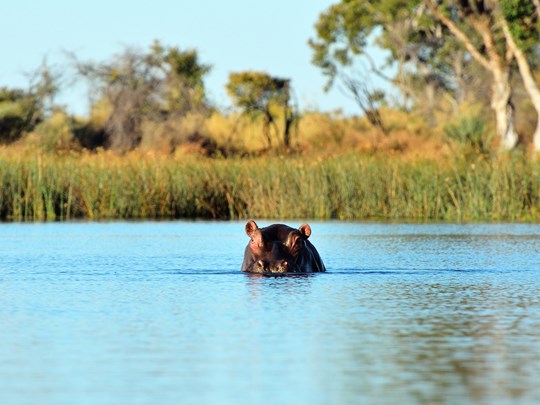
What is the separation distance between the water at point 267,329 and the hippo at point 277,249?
0.48 ft

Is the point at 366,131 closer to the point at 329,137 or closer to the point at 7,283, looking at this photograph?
the point at 329,137

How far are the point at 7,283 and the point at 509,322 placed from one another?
378cm

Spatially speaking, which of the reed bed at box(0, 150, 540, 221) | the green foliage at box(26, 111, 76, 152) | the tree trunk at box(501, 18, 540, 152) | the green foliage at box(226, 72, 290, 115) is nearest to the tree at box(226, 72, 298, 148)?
the green foliage at box(226, 72, 290, 115)

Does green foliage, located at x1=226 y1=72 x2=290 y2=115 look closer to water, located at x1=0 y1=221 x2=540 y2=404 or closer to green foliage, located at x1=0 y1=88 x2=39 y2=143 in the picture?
green foliage, located at x1=0 y1=88 x2=39 y2=143

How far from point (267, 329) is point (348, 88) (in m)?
27.4

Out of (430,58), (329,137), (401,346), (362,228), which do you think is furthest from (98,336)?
(430,58)

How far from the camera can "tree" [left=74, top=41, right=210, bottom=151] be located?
35719 millimetres

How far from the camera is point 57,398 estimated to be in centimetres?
438

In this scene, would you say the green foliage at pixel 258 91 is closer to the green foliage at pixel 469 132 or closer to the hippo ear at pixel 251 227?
the green foliage at pixel 469 132

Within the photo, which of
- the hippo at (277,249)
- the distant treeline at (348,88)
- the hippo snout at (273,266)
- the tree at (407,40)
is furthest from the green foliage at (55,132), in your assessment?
the hippo snout at (273,266)

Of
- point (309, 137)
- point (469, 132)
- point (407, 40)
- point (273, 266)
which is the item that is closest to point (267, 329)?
point (273, 266)

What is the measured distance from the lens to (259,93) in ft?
125

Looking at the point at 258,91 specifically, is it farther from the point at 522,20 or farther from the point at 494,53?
the point at 522,20

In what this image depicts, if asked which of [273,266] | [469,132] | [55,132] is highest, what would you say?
[55,132]
